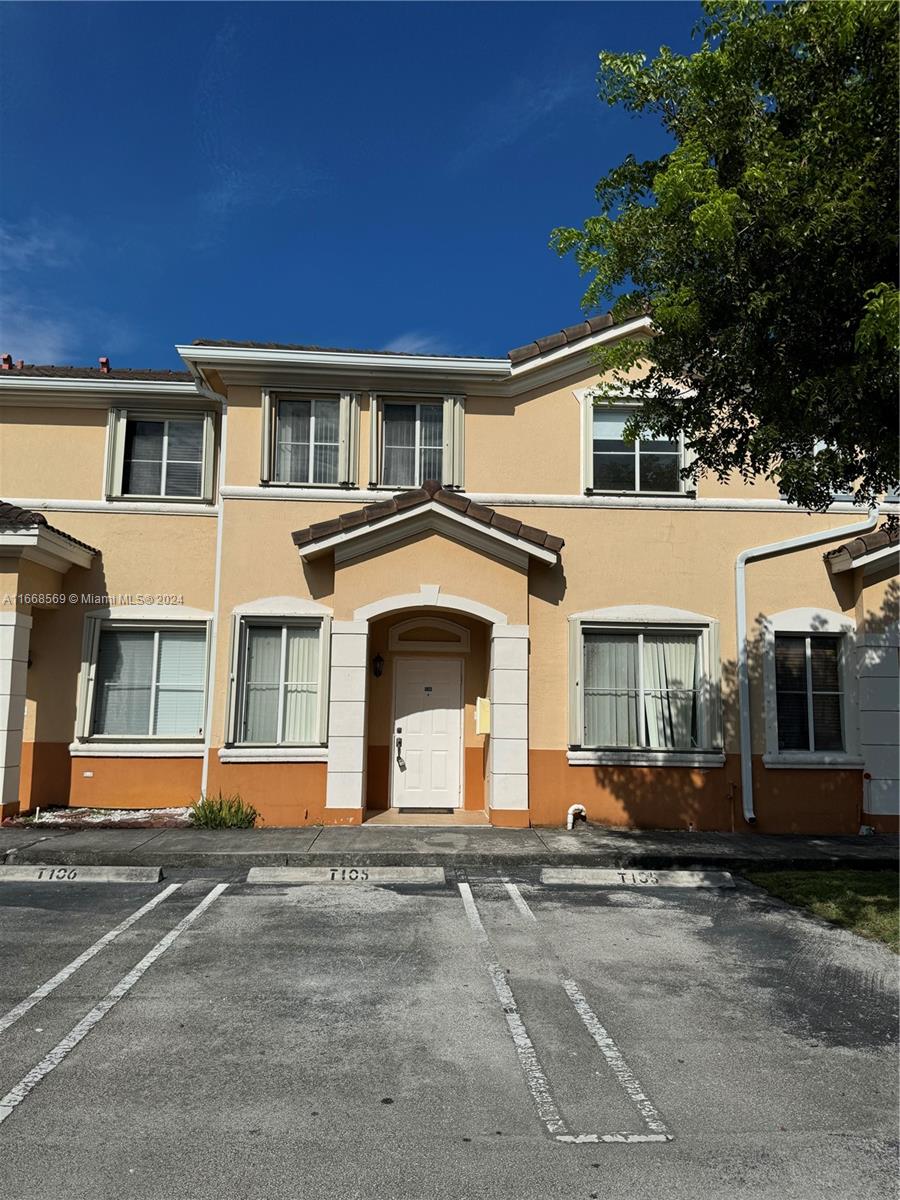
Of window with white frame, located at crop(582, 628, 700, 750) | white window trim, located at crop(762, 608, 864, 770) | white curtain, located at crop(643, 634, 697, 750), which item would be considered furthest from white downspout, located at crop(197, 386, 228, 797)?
white window trim, located at crop(762, 608, 864, 770)

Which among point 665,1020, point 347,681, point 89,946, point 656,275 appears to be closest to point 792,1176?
point 665,1020

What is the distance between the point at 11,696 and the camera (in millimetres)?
11297

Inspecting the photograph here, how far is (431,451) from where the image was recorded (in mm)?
12891

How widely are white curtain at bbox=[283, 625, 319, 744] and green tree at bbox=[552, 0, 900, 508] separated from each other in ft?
21.5

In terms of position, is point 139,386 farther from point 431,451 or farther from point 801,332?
point 801,332

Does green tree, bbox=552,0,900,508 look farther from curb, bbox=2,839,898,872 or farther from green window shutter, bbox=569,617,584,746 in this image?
green window shutter, bbox=569,617,584,746

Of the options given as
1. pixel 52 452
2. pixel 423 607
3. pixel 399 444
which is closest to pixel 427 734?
pixel 423 607

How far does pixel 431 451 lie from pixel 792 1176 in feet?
34.6

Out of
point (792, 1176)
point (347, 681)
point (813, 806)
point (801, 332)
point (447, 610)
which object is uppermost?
point (801, 332)

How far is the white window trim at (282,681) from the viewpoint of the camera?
11.7 meters

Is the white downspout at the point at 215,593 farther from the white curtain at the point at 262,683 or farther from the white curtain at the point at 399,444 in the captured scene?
the white curtain at the point at 399,444

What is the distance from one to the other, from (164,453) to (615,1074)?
11.3m

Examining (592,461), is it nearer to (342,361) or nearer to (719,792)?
(342,361)

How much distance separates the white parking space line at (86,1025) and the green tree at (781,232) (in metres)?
6.10
